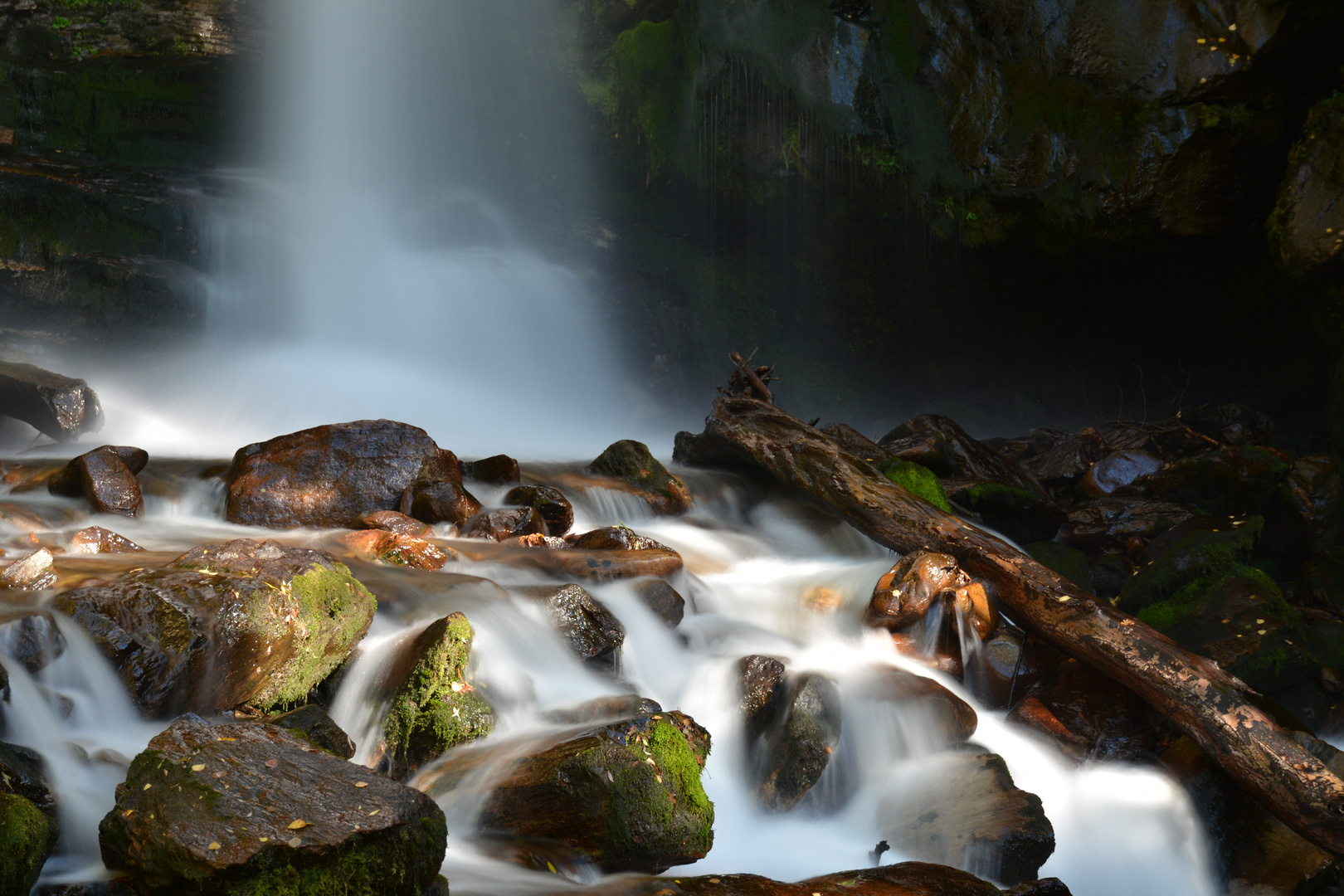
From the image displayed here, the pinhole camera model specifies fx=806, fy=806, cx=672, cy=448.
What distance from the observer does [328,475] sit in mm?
5723

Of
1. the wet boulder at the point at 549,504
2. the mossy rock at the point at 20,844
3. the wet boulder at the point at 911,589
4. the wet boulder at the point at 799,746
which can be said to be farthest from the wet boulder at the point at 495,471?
Answer: the mossy rock at the point at 20,844

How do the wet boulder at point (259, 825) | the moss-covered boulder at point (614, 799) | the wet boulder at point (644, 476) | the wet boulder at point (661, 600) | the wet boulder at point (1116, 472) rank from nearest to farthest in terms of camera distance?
the wet boulder at point (259, 825) → the moss-covered boulder at point (614, 799) → the wet boulder at point (661, 600) → the wet boulder at point (644, 476) → the wet boulder at point (1116, 472)

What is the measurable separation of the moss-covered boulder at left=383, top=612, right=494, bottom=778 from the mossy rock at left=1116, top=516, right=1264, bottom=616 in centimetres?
413

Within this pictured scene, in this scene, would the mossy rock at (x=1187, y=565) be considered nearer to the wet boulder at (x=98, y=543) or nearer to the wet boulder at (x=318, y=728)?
the wet boulder at (x=318, y=728)

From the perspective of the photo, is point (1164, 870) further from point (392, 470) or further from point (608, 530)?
point (392, 470)

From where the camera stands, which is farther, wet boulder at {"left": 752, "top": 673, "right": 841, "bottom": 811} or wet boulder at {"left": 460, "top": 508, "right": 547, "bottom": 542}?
wet boulder at {"left": 460, "top": 508, "right": 547, "bottom": 542}

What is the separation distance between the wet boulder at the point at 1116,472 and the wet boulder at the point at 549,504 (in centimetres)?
458

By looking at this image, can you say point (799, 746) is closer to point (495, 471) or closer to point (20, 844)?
point (20, 844)

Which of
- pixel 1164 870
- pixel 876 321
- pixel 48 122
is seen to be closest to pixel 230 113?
pixel 48 122

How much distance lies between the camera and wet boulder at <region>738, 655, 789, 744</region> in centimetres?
362

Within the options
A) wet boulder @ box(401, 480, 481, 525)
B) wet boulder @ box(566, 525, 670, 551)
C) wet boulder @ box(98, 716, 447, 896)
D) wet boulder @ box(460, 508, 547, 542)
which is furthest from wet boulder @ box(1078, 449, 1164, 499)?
wet boulder @ box(98, 716, 447, 896)

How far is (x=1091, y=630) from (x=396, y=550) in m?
3.70

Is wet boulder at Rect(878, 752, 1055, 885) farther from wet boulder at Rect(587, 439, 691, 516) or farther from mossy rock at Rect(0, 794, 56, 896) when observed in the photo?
wet boulder at Rect(587, 439, 691, 516)

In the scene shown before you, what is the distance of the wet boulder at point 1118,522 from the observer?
6273 millimetres
